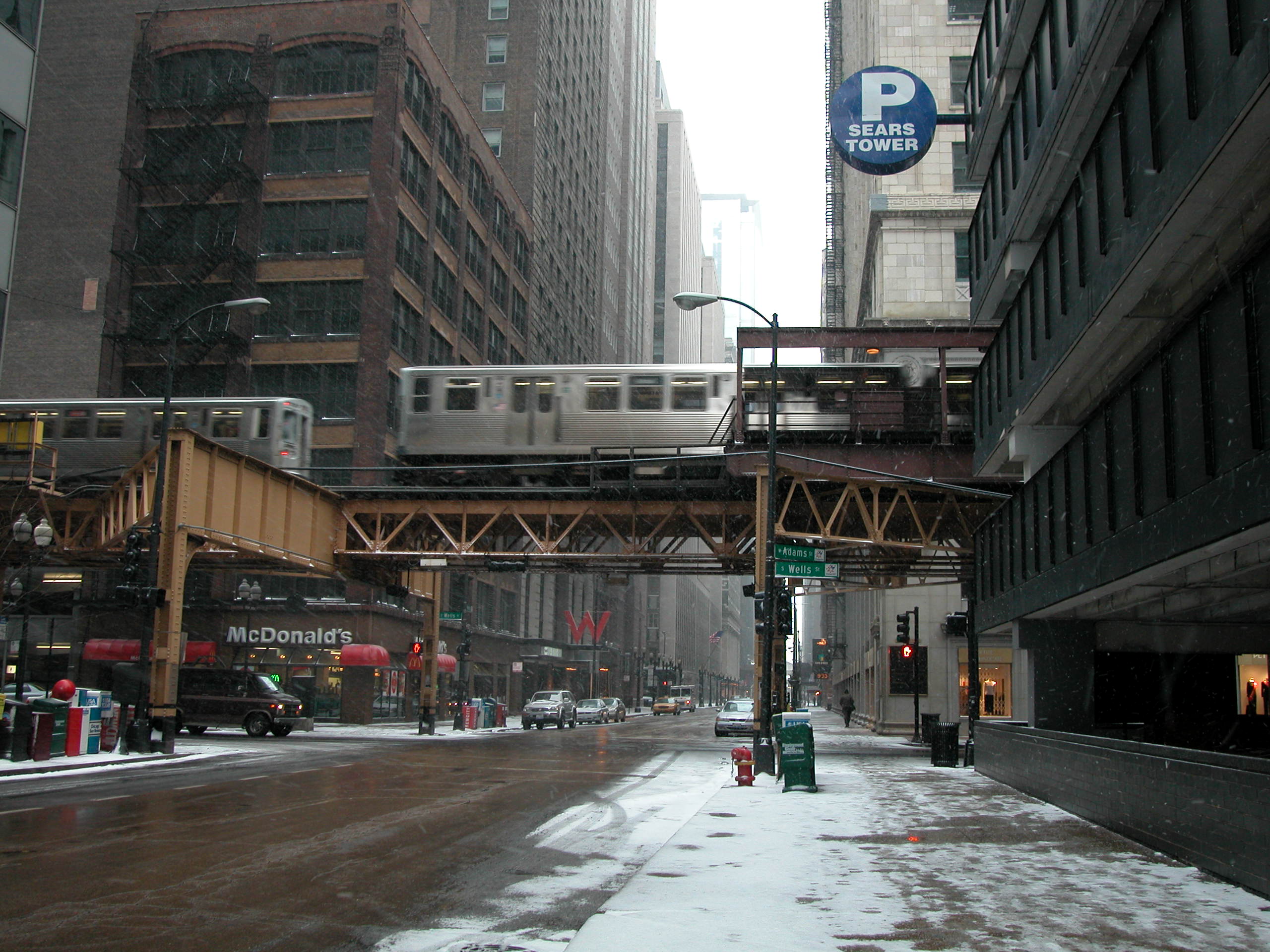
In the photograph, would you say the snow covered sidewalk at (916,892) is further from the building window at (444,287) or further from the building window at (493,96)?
the building window at (493,96)

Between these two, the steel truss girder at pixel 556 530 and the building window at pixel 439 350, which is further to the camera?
the building window at pixel 439 350

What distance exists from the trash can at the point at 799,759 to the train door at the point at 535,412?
16.6 meters

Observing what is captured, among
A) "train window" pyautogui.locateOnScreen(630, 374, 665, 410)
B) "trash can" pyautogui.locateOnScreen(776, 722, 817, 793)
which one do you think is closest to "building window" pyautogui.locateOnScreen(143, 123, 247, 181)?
"train window" pyautogui.locateOnScreen(630, 374, 665, 410)

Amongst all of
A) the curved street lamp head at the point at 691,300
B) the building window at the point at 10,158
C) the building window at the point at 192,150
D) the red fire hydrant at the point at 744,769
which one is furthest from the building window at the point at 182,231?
the red fire hydrant at the point at 744,769

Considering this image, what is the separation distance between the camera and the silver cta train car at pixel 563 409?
32.8 m

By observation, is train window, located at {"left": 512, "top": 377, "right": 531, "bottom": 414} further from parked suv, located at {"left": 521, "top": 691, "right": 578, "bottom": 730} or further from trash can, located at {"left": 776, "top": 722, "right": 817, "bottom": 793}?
parked suv, located at {"left": 521, "top": 691, "right": 578, "bottom": 730}

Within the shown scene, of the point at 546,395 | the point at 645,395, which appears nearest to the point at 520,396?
the point at 546,395

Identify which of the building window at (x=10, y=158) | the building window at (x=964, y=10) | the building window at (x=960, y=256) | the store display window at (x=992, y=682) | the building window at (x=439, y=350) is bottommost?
the store display window at (x=992, y=682)

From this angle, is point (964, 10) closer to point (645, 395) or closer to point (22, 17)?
point (645, 395)

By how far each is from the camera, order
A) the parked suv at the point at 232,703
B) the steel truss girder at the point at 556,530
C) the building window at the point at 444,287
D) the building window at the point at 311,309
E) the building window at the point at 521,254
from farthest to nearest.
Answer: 1. the building window at the point at 521,254
2. the building window at the point at 444,287
3. the building window at the point at 311,309
4. the parked suv at the point at 232,703
5. the steel truss girder at the point at 556,530

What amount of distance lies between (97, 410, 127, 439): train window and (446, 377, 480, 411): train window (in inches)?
527

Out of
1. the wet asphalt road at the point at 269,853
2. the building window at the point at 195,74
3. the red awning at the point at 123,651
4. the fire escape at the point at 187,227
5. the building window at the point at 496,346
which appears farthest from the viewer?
the building window at the point at 496,346

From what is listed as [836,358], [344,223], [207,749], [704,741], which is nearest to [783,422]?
[704,741]

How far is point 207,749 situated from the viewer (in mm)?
28672
